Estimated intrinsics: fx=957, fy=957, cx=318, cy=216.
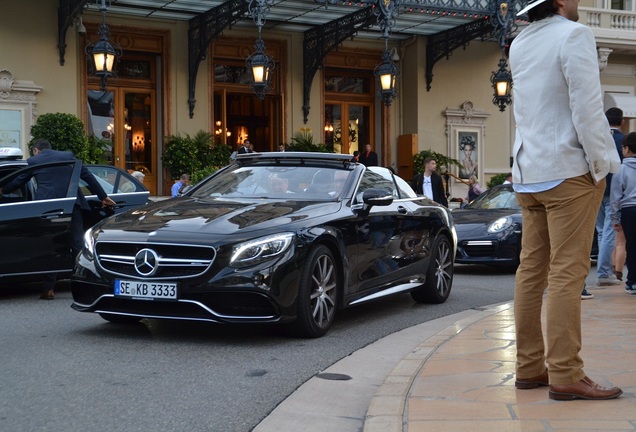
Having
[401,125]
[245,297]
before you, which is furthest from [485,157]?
[245,297]

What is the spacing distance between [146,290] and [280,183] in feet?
6.26

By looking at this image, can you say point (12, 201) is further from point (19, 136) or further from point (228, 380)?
point (19, 136)

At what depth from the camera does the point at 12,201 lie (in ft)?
33.4

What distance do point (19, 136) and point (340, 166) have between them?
44.5 feet

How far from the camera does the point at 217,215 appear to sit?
23.6ft

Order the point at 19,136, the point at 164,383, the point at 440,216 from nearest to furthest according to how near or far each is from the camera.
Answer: the point at 164,383 → the point at 440,216 → the point at 19,136

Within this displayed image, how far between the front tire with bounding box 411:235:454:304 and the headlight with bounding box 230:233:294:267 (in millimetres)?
2888

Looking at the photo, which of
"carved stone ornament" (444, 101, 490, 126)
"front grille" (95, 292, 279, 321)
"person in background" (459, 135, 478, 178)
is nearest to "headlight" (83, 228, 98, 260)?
"front grille" (95, 292, 279, 321)

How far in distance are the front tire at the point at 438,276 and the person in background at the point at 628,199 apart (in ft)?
5.86

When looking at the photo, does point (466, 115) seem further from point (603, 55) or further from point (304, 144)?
point (304, 144)

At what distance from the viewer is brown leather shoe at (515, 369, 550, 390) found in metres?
4.95

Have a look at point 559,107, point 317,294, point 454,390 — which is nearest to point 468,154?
point 317,294

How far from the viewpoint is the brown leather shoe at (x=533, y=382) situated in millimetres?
4945

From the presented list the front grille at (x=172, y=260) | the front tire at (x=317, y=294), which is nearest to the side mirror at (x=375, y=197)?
the front tire at (x=317, y=294)
